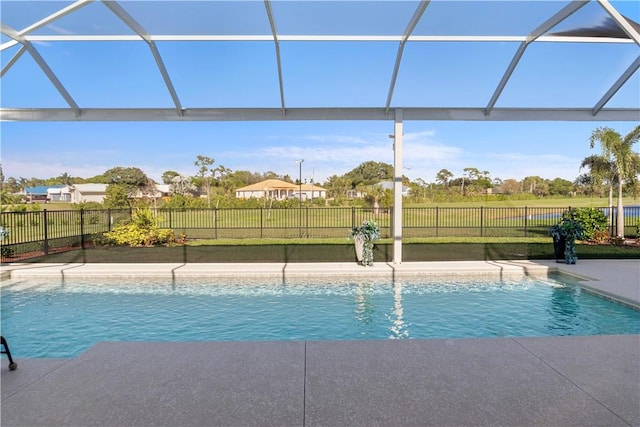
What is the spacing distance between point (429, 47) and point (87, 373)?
690cm

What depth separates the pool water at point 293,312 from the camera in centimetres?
512

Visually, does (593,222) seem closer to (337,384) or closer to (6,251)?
(337,384)

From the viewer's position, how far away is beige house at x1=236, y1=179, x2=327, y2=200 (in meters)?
34.7

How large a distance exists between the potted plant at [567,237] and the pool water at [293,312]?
1.46 meters

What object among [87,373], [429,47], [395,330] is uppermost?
[429,47]

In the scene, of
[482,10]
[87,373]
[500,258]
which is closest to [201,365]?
[87,373]

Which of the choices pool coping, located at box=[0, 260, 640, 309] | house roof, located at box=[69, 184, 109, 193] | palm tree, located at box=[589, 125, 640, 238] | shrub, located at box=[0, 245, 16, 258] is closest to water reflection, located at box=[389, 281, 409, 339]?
pool coping, located at box=[0, 260, 640, 309]

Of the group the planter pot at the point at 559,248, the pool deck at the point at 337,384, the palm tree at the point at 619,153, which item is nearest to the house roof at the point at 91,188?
the palm tree at the point at 619,153

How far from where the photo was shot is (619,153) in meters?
12.3

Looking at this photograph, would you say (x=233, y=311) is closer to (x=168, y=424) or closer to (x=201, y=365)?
(x=201, y=365)

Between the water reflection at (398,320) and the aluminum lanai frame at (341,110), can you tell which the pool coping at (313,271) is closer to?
the aluminum lanai frame at (341,110)

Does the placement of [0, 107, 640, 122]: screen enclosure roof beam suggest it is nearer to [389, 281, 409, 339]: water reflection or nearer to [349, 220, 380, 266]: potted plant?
[349, 220, 380, 266]: potted plant

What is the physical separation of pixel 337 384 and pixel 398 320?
9.50 ft

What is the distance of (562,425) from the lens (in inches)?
94.4
